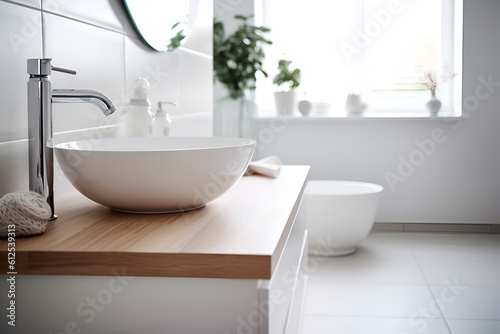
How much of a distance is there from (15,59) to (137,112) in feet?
1.72

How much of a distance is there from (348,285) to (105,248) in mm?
2080

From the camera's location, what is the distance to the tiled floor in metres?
2.32

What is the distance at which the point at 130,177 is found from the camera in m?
1.09

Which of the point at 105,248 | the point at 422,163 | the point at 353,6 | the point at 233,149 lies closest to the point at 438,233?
the point at 422,163

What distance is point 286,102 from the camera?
4.12 meters

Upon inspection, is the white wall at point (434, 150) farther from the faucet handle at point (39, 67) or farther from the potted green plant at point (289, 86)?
the faucet handle at point (39, 67)

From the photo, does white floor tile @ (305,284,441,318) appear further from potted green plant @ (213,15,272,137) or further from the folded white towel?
potted green plant @ (213,15,272,137)

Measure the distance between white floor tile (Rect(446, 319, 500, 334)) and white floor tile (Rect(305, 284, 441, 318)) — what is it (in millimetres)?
101

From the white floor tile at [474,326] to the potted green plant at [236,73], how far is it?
6.64 ft

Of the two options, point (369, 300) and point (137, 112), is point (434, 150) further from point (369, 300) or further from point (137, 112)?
point (137, 112)

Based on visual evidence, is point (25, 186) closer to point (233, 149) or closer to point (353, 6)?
point (233, 149)

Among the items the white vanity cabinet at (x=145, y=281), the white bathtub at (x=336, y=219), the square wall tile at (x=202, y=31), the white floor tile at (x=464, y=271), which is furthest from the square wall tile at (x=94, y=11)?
the white floor tile at (x=464, y=271)

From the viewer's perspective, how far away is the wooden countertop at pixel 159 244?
35.3 inches

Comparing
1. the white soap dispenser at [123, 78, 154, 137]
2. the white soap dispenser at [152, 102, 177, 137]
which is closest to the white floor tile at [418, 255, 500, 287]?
the white soap dispenser at [152, 102, 177, 137]
